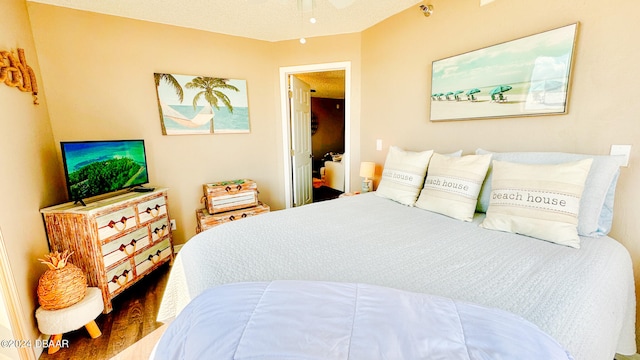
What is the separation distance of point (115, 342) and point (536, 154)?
2.83 m

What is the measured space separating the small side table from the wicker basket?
0.03 metres

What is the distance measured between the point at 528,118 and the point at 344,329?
5.96 feet

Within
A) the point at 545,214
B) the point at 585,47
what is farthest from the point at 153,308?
the point at 585,47

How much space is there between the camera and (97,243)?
1.71 metres

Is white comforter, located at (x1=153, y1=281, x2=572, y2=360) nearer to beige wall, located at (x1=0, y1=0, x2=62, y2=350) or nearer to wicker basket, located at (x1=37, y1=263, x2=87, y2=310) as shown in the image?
wicker basket, located at (x1=37, y1=263, x2=87, y2=310)

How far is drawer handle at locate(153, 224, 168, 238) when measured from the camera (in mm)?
2223

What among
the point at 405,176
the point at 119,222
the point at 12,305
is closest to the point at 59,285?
the point at 12,305

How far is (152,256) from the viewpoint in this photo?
7.13ft

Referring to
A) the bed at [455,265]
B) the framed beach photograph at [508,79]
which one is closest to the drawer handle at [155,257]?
the bed at [455,265]

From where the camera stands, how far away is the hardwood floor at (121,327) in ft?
4.96

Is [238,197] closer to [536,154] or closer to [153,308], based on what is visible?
[153,308]

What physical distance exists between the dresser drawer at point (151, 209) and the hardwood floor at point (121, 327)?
60 centimetres

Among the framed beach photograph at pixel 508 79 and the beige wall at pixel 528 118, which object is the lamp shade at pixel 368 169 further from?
the framed beach photograph at pixel 508 79

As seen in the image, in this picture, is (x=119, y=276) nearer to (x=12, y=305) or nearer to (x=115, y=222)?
(x=115, y=222)
